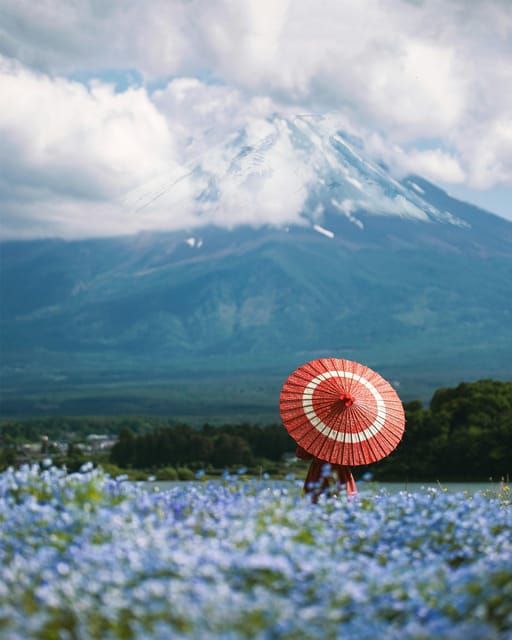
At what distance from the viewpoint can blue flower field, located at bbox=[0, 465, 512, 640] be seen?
534 cm

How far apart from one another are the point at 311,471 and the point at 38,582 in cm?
493

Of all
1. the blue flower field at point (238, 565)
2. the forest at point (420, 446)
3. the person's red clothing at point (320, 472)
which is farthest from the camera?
the forest at point (420, 446)

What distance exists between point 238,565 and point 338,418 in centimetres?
489

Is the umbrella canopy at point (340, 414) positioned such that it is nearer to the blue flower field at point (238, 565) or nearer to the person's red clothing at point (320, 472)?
the person's red clothing at point (320, 472)

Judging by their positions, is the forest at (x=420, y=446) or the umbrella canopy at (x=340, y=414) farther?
the forest at (x=420, y=446)

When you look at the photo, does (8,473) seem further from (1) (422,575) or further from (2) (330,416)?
(2) (330,416)

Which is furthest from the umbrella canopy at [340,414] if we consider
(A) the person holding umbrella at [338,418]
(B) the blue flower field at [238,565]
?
(B) the blue flower field at [238,565]

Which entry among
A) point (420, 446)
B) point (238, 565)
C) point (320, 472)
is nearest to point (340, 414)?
point (320, 472)

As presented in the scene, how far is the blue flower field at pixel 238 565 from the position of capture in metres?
5.34

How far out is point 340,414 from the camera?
34.9 ft

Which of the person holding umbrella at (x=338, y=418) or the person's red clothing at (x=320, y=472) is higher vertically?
the person holding umbrella at (x=338, y=418)

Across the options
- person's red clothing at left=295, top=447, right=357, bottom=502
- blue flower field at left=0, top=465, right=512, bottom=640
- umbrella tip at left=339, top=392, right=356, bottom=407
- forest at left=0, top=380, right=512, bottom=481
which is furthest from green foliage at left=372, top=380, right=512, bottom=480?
blue flower field at left=0, top=465, right=512, bottom=640

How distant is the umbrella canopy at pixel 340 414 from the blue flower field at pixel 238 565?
2664 millimetres

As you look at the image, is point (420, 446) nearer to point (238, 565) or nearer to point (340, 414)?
point (340, 414)
